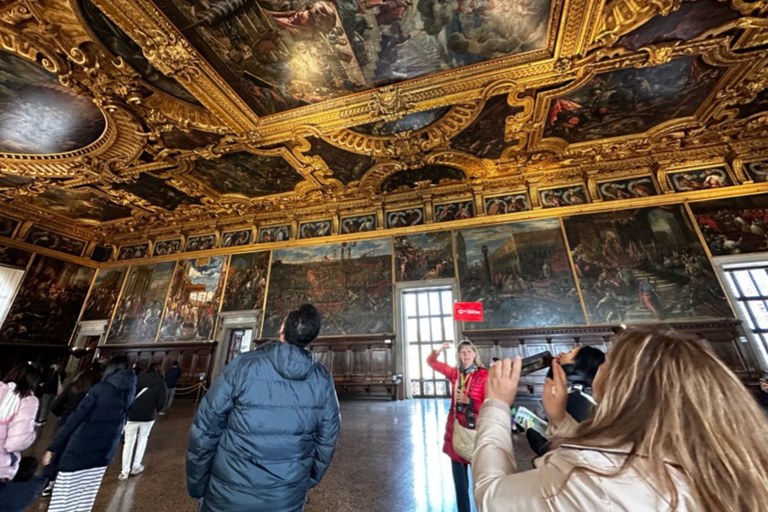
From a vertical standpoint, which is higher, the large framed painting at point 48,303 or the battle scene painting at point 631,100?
the battle scene painting at point 631,100

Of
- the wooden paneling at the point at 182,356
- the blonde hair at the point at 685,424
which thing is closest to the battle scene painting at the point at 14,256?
the wooden paneling at the point at 182,356

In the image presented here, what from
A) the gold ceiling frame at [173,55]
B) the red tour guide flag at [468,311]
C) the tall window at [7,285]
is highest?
the gold ceiling frame at [173,55]

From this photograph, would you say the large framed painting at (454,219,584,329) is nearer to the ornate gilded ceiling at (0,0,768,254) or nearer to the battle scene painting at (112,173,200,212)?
the ornate gilded ceiling at (0,0,768,254)

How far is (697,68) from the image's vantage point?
642 centimetres

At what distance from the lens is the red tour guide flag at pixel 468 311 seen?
8.91m

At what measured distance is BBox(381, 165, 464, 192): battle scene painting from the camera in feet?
32.6

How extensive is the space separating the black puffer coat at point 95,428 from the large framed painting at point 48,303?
15107 mm

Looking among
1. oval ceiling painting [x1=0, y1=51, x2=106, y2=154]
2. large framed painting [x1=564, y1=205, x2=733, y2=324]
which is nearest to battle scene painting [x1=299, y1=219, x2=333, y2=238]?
oval ceiling painting [x1=0, y1=51, x2=106, y2=154]

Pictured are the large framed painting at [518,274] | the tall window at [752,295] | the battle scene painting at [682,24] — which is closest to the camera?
→ the battle scene painting at [682,24]

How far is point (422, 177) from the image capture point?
10.3 metres

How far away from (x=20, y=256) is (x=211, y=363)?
986cm

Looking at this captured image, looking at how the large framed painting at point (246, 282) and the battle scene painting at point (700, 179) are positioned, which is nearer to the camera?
the battle scene painting at point (700, 179)

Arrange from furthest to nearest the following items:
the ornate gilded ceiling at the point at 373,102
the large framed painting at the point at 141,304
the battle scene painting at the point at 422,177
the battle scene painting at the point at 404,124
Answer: the large framed painting at the point at 141,304
the battle scene painting at the point at 422,177
the battle scene painting at the point at 404,124
the ornate gilded ceiling at the point at 373,102

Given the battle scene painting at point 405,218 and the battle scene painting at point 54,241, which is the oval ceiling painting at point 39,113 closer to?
the battle scene painting at point 54,241
